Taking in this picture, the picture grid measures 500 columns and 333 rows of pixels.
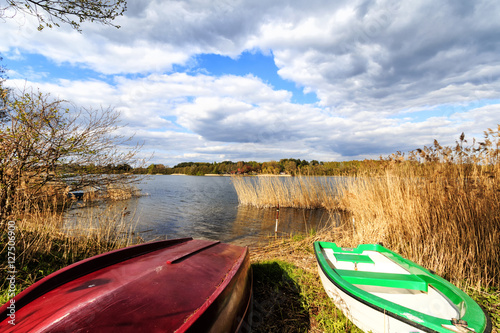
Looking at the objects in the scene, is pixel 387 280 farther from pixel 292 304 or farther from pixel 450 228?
pixel 450 228

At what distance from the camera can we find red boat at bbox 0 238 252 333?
5.17ft

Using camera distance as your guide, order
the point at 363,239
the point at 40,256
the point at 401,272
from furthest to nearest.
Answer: the point at 363,239 < the point at 40,256 < the point at 401,272

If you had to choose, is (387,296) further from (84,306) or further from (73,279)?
(73,279)

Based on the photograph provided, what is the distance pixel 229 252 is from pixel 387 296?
82.2 inches

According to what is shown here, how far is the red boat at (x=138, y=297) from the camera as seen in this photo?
158 centimetres

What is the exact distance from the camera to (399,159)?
5289mm

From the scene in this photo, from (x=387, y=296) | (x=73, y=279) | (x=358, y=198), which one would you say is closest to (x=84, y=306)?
(x=73, y=279)

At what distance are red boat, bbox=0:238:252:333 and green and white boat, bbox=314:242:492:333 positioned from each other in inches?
47.5

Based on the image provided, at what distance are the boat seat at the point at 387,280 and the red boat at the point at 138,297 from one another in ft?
4.51

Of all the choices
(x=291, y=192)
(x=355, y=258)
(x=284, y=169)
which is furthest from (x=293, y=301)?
(x=284, y=169)

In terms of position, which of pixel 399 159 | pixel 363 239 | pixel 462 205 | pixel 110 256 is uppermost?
pixel 399 159

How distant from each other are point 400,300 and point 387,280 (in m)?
0.22

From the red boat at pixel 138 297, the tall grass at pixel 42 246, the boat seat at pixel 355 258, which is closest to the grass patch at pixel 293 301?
the red boat at pixel 138 297

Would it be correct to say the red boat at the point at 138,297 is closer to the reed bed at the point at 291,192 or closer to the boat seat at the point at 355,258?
the boat seat at the point at 355,258
